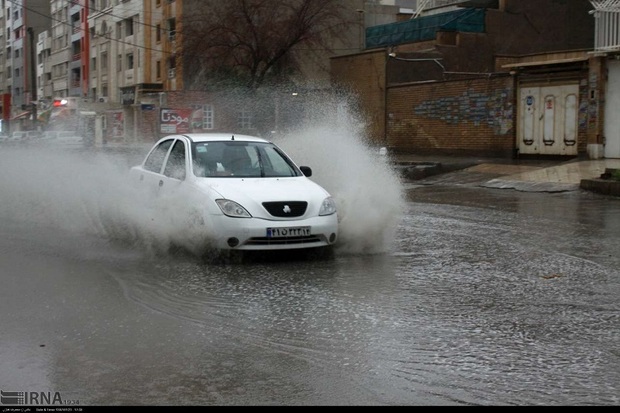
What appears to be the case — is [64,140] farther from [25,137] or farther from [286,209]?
[286,209]

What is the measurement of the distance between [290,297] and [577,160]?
→ 1921cm

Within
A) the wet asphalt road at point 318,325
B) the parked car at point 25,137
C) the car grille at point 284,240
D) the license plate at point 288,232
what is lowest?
the wet asphalt road at point 318,325

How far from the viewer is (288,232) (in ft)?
30.4

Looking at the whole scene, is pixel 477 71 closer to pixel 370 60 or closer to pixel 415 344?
pixel 370 60

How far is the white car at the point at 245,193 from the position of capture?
9180 mm

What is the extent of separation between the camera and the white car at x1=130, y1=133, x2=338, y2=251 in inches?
361

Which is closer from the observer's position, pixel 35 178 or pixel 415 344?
pixel 415 344

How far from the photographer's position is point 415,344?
5980 mm

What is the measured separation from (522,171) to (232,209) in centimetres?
1615

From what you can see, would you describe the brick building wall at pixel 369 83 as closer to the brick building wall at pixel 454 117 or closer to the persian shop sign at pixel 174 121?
the brick building wall at pixel 454 117

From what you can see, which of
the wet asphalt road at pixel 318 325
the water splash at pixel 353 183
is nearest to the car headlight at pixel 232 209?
the wet asphalt road at pixel 318 325

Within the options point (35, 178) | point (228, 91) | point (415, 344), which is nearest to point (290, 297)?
point (415, 344)

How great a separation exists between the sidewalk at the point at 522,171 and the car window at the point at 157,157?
1132 cm

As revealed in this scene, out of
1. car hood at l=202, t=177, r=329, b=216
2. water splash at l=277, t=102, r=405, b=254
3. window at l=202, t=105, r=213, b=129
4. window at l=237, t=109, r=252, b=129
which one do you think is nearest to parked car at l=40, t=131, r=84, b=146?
window at l=202, t=105, r=213, b=129
